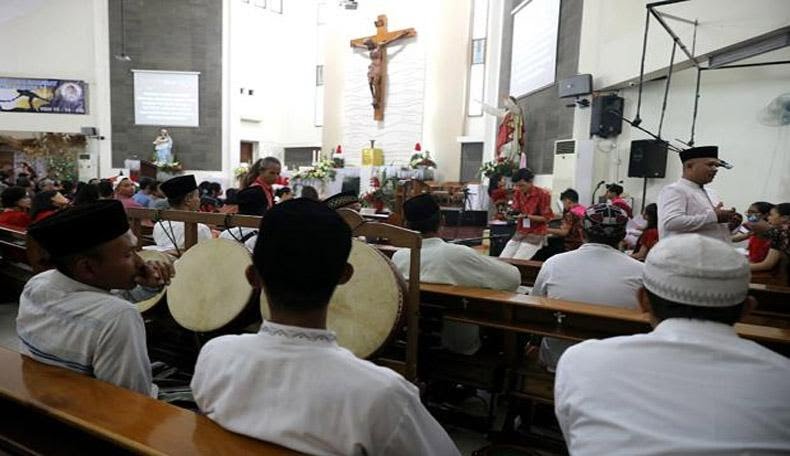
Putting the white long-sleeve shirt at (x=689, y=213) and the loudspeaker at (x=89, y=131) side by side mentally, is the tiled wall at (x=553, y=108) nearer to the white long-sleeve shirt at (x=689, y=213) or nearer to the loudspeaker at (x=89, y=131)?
the white long-sleeve shirt at (x=689, y=213)

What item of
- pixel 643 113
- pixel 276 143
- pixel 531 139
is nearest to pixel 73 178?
pixel 276 143

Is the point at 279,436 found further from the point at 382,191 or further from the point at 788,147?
the point at 382,191

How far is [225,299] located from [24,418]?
1.07 m

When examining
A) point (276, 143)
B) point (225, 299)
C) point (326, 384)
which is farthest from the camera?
point (276, 143)

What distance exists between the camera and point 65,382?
4.44ft

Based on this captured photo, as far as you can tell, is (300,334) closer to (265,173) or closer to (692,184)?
(692,184)

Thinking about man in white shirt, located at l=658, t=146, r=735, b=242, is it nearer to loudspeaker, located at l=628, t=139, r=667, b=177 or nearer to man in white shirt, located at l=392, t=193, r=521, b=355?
man in white shirt, located at l=392, t=193, r=521, b=355

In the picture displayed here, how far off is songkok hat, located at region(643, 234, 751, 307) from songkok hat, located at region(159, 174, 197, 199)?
308 centimetres

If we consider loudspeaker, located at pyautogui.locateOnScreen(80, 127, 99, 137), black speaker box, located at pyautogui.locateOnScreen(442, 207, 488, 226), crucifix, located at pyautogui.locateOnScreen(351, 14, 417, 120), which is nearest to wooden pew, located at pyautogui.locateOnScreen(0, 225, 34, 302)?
black speaker box, located at pyautogui.locateOnScreen(442, 207, 488, 226)

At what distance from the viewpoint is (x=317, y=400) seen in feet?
3.16

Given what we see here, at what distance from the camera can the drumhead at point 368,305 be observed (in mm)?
2043

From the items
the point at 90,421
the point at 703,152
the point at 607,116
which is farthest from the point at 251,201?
the point at 607,116

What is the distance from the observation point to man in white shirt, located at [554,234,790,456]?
0.89m

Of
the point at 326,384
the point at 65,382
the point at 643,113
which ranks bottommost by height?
the point at 65,382
